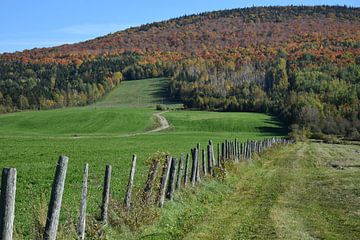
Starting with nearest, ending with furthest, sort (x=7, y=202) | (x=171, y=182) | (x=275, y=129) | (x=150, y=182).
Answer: (x=7, y=202)
(x=150, y=182)
(x=171, y=182)
(x=275, y=129)

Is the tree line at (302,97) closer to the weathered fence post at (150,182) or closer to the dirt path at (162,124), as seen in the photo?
the dirt path at (162,124)

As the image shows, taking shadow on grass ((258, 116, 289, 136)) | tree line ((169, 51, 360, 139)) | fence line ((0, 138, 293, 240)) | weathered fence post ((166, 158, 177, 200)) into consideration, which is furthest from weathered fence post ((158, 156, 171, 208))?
tree line ((169, 51, 360, 139))

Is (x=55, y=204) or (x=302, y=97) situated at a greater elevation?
(x=55, y=204)

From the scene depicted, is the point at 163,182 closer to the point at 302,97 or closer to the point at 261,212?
the point at 261,212

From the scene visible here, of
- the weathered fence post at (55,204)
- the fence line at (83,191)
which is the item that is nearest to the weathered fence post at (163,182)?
the fence line at (83,191)

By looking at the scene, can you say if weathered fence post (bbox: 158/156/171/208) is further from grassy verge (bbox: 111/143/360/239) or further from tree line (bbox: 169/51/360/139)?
tree line (bbox: 169/51/360/139)

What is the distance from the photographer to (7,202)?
7266mm

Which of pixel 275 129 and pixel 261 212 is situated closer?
pixel 261 212

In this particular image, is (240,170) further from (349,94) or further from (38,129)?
(349,94)

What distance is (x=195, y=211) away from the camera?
15945 millimetres

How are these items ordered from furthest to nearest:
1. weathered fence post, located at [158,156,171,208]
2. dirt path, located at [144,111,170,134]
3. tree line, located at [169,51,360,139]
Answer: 1. tree line, located at [169,51,360,139]
2. dirt path, located at [144,111,170,134]
3. weathered fence post, located at [158,156,171,208]

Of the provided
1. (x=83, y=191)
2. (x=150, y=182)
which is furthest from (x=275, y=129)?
(x=83, y=191)

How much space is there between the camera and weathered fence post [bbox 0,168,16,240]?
7191 millimetres

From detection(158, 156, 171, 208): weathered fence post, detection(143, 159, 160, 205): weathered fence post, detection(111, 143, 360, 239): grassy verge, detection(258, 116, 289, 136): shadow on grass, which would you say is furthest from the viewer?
detection(258, 116, 289, 136): shadow on grass
